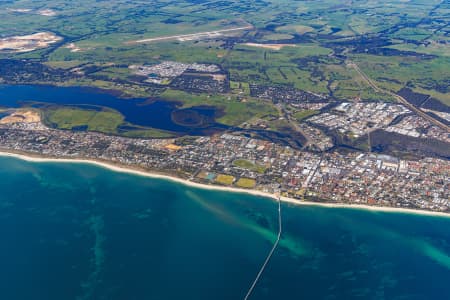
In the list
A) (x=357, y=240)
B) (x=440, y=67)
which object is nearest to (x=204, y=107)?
(x=357, y=240)

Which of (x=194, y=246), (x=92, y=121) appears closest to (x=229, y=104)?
(x=92, y=121)

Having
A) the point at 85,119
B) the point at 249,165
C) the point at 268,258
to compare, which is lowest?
the point at 268,258

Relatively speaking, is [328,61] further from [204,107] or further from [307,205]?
[307,205]

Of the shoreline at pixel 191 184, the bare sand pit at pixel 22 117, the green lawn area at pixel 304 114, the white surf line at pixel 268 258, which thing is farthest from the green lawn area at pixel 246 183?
the bare sand pit at pixel 22 117

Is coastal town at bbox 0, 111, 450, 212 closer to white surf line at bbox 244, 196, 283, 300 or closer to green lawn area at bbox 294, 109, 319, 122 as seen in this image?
white surf line at bbox 244, 196, 283, 300

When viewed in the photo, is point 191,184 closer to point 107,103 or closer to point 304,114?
point 304,114

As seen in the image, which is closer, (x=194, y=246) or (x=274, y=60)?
(x=194, y=246)
